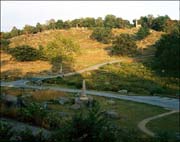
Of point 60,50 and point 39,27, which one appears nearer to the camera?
point 60,50

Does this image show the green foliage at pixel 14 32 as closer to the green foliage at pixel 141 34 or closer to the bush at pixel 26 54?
the green foliage at pixel 141 34

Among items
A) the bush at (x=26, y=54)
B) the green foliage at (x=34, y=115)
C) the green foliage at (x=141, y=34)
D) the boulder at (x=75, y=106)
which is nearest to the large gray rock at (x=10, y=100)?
the green foliage at (x=34, y=115)

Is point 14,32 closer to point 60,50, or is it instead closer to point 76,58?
point 76,58

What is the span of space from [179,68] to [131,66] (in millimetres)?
14342

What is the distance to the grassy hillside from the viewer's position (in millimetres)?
74625

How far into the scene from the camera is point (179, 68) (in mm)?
59344

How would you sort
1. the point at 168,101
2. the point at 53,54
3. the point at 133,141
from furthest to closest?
the point at 53,54 < the point at 168,101 < the point at 133,141

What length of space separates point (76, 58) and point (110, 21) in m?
50.8

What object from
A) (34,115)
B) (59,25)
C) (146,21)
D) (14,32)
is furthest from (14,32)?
(34,115)

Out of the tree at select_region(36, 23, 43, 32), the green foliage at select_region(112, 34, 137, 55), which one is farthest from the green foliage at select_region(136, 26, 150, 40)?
the tree at select_region(36, 23, 43, 32)

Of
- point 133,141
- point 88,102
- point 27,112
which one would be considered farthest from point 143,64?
point 133,141

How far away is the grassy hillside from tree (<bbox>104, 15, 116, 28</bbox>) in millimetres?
7732

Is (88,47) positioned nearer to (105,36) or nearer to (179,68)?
(105,36)

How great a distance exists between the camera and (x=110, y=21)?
132 metres
